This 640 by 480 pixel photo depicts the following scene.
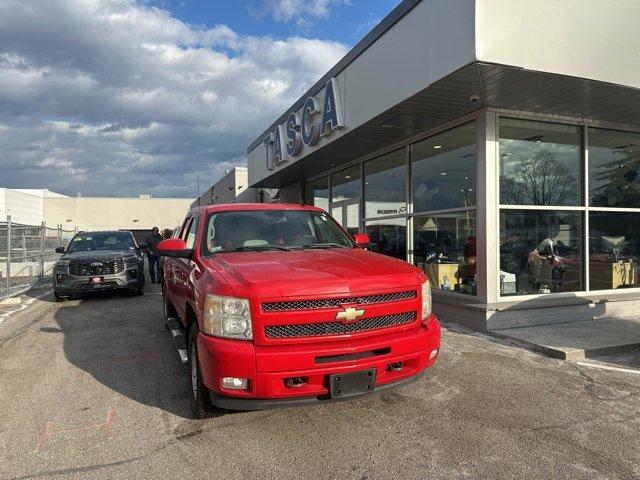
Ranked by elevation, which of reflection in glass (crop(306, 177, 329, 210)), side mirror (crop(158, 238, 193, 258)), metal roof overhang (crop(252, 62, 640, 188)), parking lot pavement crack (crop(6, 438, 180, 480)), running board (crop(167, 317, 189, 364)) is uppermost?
metal roof overhang (crop(252, 62, 640, 188))

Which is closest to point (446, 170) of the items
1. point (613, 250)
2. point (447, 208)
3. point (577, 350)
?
point (447, 208)

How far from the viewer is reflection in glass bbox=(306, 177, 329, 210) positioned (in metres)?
15.0

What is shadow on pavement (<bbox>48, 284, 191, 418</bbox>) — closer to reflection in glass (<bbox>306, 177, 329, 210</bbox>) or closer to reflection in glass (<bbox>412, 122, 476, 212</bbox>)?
reflection in glass (<bbox>412, 122, 476, 212</bbox>)

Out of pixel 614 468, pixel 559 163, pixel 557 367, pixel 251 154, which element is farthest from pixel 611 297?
pixel 251 154

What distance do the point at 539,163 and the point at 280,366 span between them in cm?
667

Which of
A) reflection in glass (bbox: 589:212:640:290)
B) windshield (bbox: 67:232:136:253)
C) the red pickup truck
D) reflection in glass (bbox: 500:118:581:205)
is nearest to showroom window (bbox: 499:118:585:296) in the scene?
reflection in glass (bbox: 500:118:581:205)

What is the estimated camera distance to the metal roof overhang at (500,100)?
5.96 m

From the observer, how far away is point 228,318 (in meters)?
3.37

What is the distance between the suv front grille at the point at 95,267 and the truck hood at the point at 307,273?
24.2 ft

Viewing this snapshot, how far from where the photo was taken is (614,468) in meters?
3.12

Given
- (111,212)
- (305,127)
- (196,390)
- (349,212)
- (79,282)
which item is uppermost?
(111,212)

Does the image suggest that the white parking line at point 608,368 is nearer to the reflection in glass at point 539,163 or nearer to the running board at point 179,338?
the reflection in glass at point 539,163

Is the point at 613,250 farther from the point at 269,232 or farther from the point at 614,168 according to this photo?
the point at 269,232

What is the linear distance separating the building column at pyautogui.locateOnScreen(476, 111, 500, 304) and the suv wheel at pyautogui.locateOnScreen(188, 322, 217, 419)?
4.99m
